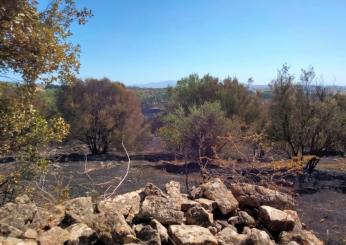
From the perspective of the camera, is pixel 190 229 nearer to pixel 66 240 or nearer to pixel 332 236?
A: pixel 66 240

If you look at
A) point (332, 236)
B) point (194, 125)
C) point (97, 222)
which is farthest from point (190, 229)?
point (194, 125)

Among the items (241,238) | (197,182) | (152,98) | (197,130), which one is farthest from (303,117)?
(152,98)

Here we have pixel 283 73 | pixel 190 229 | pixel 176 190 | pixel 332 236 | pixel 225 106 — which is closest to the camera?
pixel 190 229

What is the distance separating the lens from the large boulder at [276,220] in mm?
5699

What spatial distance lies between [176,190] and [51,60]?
2951 millimetres

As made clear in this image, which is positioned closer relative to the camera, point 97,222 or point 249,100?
point 97,222

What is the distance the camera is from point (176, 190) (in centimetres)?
630

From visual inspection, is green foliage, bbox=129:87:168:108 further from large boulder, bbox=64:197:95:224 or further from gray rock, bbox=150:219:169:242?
gray rock, bbox=150:219:169:242

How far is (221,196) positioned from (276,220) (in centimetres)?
95

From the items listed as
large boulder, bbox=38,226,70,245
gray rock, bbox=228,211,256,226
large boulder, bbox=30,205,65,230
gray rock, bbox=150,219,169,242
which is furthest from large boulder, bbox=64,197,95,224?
gray rock, bbox=228,211,256,226

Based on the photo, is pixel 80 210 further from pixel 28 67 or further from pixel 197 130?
pixel 197 130

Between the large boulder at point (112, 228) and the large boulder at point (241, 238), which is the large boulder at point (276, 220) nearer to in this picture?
the large boulder at point (241, 238)

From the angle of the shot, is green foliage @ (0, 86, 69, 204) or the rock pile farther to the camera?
green foliage @ (0, 86, 69, 204)

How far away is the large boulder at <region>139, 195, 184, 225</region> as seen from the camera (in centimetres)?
501
